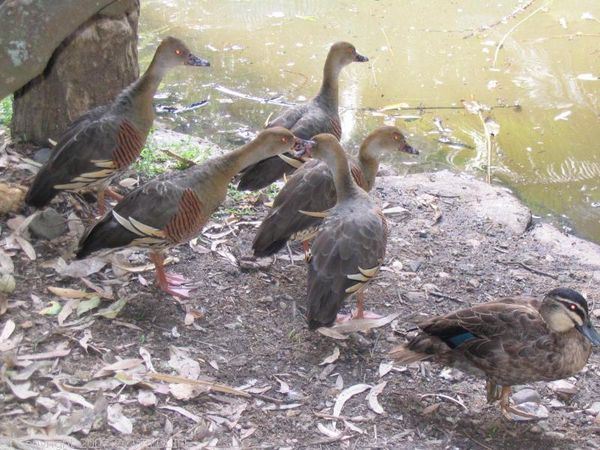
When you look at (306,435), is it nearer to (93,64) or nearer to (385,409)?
(385,409)

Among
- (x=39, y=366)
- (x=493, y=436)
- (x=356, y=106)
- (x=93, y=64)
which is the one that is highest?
(x=93, y=64)

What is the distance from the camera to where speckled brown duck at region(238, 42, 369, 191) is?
222 inches

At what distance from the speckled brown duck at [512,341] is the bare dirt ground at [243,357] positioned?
0.25m

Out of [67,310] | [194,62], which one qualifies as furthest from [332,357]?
[194,62]

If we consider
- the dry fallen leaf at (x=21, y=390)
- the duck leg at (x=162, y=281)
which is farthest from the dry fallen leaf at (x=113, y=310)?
the dry fallen leaf at (x=21, y=390)

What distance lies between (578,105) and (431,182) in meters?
2.08

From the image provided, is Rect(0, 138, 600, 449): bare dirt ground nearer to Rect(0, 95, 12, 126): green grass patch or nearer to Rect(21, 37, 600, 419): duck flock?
Rect(21, 37, 600, 419): duck flock

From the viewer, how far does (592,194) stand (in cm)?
638

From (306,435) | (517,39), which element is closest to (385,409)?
(306,435)

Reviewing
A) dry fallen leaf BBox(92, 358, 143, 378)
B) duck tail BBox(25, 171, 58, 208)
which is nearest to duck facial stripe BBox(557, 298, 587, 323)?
dry fallen leaf BBox(92, 358, 143, 378)

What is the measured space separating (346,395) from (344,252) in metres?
0.84

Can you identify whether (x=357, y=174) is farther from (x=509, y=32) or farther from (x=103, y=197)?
(x=509, y=32)

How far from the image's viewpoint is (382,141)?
18.3 ft

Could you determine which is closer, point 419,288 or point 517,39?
point 419,288
